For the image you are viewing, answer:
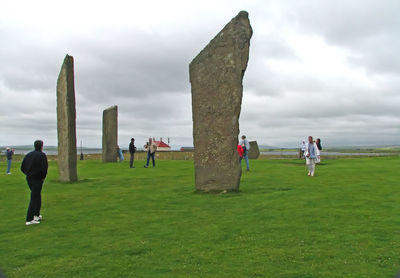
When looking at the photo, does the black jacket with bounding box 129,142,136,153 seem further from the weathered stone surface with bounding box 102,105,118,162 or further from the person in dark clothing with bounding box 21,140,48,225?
the person in dark clothing with bounding box 21,140,48,225

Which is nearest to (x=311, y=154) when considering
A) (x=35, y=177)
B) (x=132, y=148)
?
(x=35, y=177)

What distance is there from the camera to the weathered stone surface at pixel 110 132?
28188 mm

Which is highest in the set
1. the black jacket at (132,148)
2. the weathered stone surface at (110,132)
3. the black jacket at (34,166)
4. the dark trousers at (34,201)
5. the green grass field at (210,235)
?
the weathered stone surface at (110,132)

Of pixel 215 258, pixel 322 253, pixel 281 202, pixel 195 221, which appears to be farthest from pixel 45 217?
pixel 322 253

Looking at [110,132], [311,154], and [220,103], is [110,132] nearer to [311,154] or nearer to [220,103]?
[311,154]

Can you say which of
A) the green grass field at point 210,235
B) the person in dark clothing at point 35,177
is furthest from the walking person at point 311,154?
the person in dark clothing at point 35,177

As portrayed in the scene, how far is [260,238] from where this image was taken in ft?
19.9

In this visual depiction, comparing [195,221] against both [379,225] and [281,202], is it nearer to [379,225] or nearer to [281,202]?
[281,202]

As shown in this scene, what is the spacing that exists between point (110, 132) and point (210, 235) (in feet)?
76.2

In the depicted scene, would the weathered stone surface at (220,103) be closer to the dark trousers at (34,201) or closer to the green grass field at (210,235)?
the green grass field at (210,235)

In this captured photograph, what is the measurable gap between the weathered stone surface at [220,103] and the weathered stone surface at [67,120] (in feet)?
18.7

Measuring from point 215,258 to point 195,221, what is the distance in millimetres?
2344

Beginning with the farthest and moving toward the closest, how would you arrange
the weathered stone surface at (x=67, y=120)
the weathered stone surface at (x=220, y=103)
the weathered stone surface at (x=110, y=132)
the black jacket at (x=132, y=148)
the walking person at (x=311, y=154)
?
the weathered stone surface at (x=110, y=132), the black jacket at (x=132, y=148), the walking person at (x=311, y=154), the weathered stone surface at (x=67, y=120), the weathered stone surface at (x=220, y=103)

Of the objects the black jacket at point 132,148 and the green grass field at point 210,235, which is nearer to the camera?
the green grass field at point 210,235
